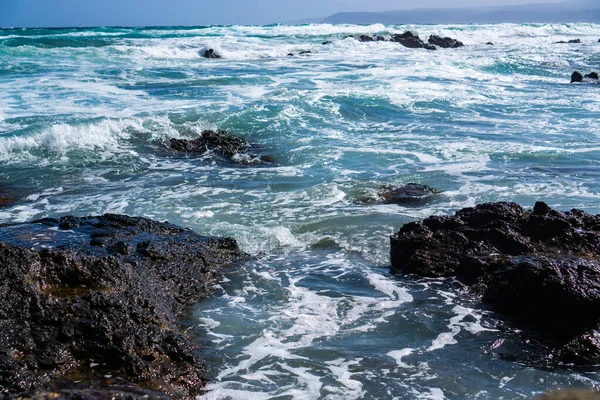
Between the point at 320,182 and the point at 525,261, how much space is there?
201 inches

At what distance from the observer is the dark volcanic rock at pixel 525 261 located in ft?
16.8

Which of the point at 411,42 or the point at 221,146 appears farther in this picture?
the point at 411,42

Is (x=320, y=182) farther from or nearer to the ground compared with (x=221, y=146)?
nearer to the ground

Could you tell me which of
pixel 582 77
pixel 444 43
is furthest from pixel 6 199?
pixel 444 43

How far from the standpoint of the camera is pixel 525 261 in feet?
18.5

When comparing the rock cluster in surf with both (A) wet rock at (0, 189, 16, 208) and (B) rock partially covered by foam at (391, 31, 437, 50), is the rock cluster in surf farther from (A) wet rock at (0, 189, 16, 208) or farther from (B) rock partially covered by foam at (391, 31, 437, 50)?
(A) wet rock at (0, 189, 16, 208)

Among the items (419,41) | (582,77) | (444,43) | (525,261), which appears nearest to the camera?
(525,261)

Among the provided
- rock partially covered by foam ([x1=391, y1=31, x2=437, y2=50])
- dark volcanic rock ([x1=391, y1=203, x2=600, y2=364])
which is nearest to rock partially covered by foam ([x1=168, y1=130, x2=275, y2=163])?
dark volcanic rock ([x1=391, y1=203, x2=600, y2=364])

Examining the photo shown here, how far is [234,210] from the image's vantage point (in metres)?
8.89

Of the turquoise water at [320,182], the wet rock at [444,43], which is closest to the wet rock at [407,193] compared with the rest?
the turquoise water at [320,182]

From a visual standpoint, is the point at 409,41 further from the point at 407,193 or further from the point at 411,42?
the point at 407,193

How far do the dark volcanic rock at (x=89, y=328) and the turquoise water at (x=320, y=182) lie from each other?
0.39 m

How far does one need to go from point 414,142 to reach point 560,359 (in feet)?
29.9

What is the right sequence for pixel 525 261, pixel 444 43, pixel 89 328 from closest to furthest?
pixel 89 328 < pixel 525 261 < pixel 444 43
